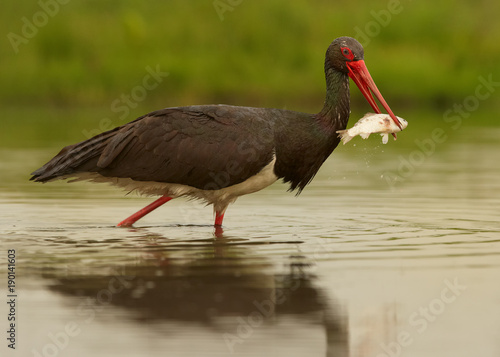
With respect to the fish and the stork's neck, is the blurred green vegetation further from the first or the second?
the fish

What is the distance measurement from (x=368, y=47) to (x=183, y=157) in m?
23.4

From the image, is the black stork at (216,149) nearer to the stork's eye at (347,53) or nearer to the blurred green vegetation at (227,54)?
the stork's eye at (347,53)

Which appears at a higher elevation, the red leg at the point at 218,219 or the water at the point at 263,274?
the red leg at the point at 218,219

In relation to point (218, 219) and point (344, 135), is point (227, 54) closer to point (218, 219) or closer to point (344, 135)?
point (218, 219)

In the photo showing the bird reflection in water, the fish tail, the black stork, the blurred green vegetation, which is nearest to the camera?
the bird reflection in water

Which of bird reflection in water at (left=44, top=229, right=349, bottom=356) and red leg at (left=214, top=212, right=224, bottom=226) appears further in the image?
red leg at (left=214, top=212, right=224, bottom=226)

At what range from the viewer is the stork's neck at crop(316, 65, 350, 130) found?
955 centimetres

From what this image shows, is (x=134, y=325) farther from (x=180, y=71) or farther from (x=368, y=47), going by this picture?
(x=368, y=47)

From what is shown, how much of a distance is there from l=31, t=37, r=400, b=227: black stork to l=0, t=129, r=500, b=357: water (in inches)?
17.4

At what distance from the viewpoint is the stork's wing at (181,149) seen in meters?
9.20

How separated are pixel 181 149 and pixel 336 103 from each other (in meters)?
1.42

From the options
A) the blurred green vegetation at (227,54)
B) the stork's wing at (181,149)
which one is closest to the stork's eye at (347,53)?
the stork's wing at (181,149)

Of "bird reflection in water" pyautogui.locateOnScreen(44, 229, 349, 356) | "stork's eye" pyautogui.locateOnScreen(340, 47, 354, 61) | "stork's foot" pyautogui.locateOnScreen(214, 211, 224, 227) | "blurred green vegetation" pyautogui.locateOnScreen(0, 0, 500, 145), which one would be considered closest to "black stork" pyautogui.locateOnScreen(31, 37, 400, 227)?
"stork's eye" pyautogui.locateOnScreen(340, 47, 354, 61)

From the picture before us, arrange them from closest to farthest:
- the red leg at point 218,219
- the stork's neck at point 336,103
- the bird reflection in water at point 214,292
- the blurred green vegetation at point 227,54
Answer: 1. the bird reflection in water at point 214,292
2. the stork's neck at point 336,103
3. the red leg at point 218,219
4. the blurred green vegetation at point 227,54
